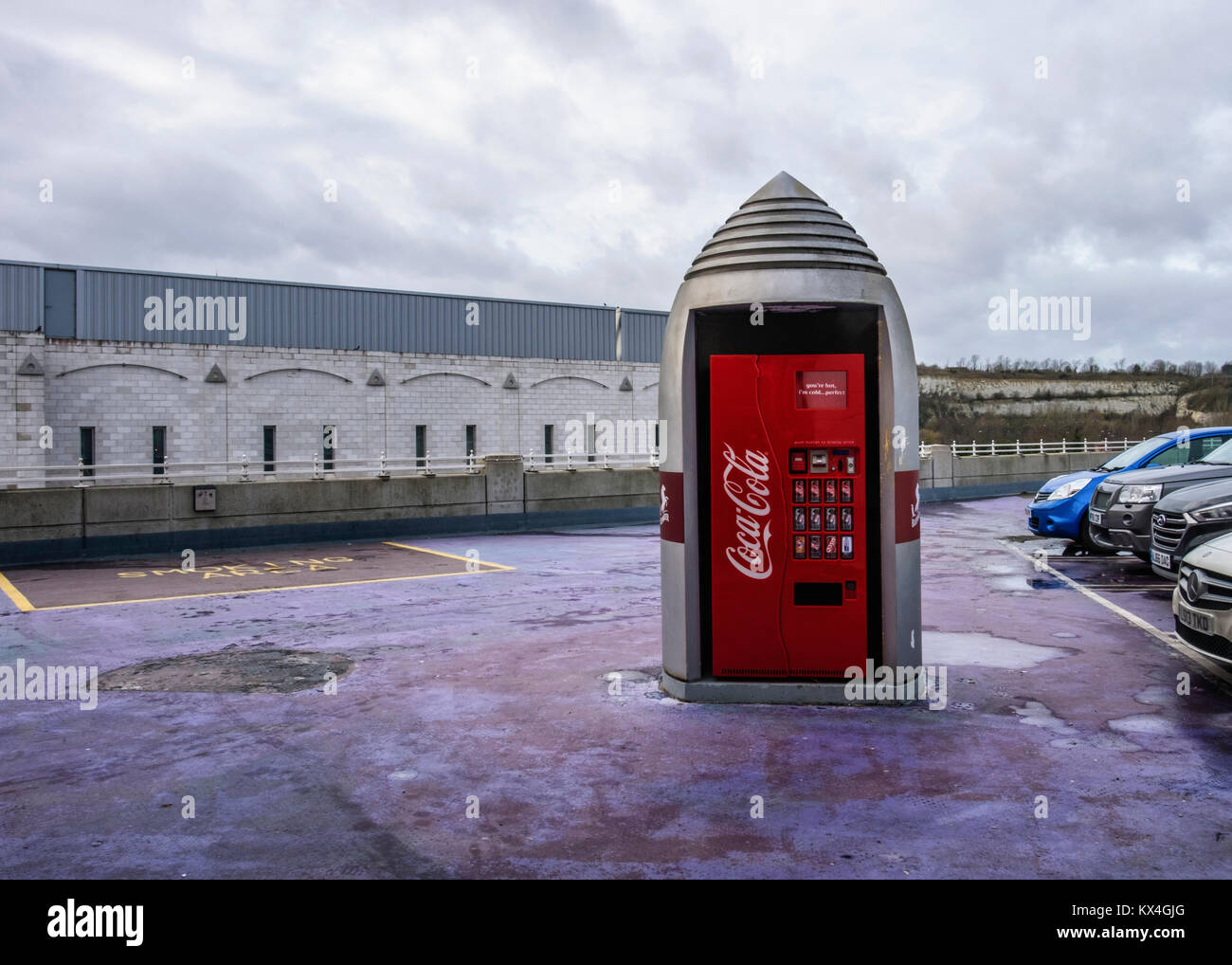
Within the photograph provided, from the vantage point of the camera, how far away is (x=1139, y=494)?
12727 mm

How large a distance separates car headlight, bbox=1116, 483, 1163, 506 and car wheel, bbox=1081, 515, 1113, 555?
3.75 feet

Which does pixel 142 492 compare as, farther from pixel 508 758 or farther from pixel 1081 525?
pixel 1081 525

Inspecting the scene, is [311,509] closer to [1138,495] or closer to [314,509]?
[314,509]

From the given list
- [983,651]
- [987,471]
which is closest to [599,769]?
[983,651]

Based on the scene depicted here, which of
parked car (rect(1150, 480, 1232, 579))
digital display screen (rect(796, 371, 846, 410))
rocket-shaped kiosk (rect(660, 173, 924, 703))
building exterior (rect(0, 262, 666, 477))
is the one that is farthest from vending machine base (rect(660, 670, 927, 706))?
building exterior (rect(0, 262, 666, 477))

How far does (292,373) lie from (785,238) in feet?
98.2

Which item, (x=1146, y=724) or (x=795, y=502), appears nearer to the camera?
(x=1146, y=724)

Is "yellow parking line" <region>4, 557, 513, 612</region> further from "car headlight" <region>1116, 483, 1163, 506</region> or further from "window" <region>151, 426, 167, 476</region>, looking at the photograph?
"window" <region>151, 426, 167, 476</region>

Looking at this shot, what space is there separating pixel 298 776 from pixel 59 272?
3071 centimetres

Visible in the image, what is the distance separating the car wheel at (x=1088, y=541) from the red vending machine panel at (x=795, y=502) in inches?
342

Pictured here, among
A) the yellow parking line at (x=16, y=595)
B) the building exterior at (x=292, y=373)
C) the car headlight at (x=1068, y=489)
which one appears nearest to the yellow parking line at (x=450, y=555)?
the yellow parking line at (x=16, y=595)

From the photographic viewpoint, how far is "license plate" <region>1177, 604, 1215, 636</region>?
696 cm

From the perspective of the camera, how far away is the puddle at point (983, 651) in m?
8.20
